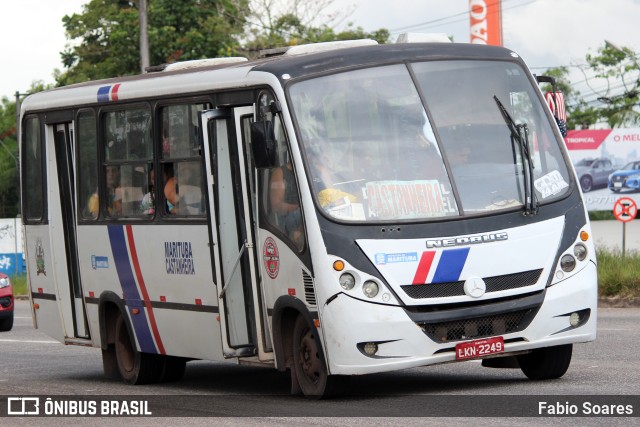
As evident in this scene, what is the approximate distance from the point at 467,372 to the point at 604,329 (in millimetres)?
4393

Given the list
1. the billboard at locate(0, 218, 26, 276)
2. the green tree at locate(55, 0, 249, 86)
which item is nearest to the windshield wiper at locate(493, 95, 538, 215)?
the billboard at locate(0, 218, 26, 276)

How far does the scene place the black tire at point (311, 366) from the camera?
10.9 meters

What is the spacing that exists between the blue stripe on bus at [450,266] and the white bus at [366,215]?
13 millimetres

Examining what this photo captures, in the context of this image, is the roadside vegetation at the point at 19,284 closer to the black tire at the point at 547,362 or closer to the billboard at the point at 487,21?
the billboard at the point at 487,21

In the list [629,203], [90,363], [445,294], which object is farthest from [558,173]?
[629,203]

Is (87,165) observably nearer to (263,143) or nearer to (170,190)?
(170,190)

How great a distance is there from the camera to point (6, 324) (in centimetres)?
2356

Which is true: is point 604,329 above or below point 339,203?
below

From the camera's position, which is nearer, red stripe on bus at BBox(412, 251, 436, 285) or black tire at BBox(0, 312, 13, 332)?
red stripe on bus at BBox(412, 251, 436, 285)

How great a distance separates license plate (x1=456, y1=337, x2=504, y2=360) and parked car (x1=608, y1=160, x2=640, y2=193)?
2800cm

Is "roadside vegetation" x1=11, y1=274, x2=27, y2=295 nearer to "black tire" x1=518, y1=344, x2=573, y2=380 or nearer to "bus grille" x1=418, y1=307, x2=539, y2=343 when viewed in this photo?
"black tire" x1=518, y1=344, x2=573, y2=380

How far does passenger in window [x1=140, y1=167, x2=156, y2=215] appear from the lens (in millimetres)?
13508

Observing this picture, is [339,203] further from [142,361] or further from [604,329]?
[604,329]

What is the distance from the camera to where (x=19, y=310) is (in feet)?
102
